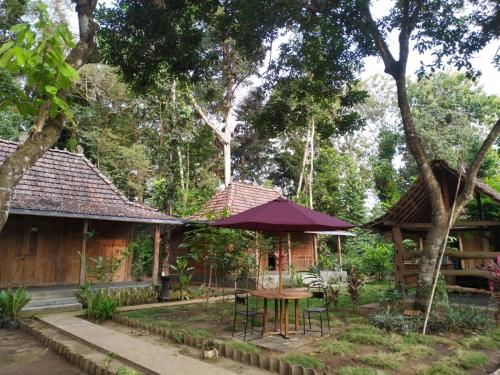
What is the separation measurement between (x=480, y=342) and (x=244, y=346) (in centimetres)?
405

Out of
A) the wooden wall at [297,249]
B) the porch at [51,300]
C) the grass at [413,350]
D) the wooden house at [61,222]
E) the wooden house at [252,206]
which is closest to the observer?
the grass at [413,350]

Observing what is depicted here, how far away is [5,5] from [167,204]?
13.6 meters

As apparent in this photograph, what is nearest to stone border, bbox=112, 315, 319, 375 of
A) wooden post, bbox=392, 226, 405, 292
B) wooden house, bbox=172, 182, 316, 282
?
wooden post, bbox=392, 226, 405, 292

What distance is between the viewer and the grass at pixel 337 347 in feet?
18.8

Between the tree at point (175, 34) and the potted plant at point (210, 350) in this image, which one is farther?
the tree at point (175, 34)

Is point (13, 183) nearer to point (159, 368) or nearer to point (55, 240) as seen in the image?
point (159, 368)

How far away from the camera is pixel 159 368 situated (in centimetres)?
498

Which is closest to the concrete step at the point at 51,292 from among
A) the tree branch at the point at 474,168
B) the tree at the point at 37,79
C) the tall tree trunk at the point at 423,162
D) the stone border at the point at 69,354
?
the stone border at the point at 69,354

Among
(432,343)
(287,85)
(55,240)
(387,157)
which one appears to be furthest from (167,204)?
(387,157)

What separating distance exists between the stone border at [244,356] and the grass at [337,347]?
100 cm

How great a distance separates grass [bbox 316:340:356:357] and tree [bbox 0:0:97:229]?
4964 mm

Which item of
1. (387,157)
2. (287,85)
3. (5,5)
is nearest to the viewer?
(287,85)

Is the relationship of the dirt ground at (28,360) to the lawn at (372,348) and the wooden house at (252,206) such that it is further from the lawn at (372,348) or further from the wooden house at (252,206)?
the wooden house at (252,206)

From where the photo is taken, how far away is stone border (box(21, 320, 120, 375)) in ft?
17.2
